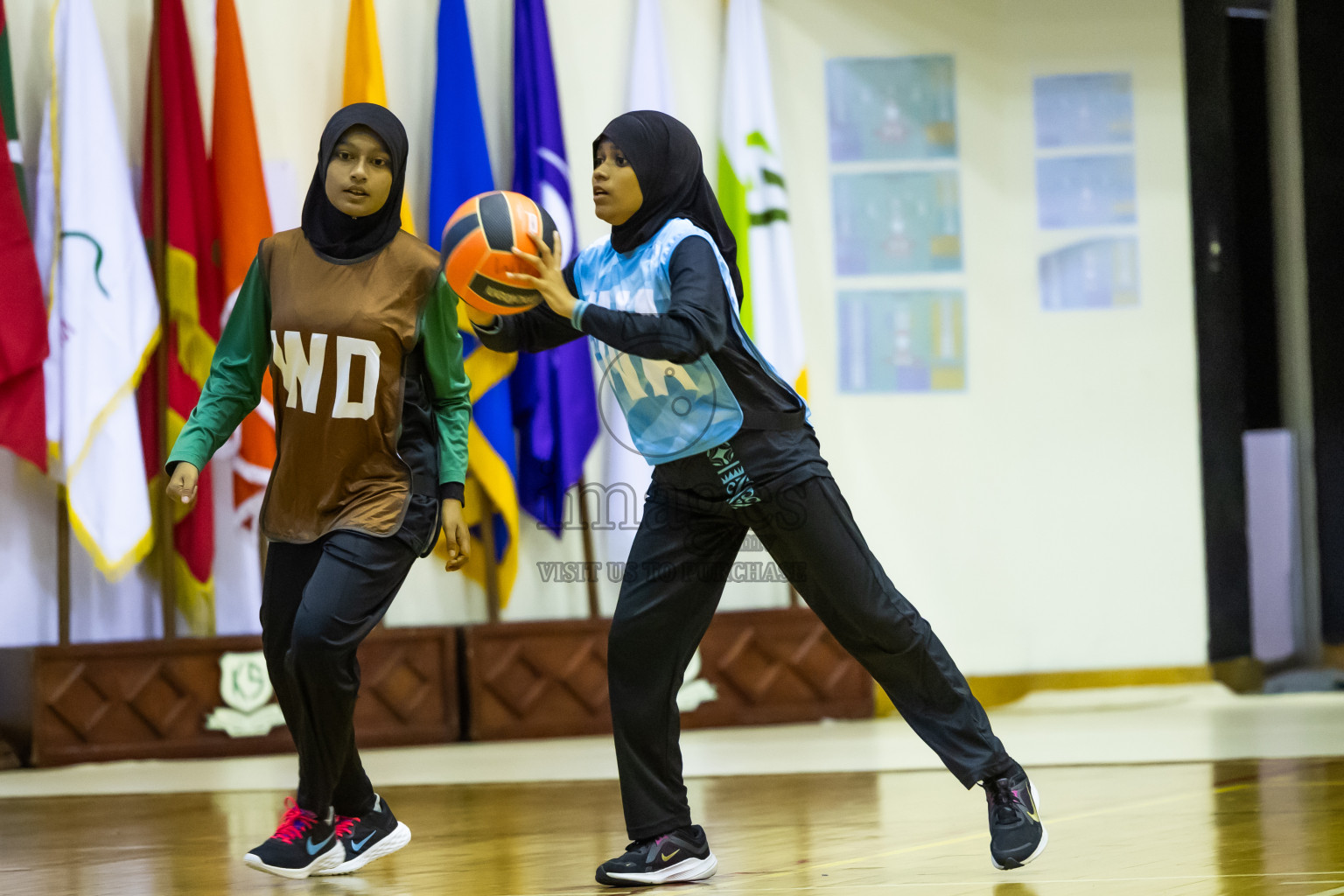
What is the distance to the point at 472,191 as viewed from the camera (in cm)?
433

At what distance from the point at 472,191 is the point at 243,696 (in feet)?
6.20

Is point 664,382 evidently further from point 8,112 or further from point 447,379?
point 8,112

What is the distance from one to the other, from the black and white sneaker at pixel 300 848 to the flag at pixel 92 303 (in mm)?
2110

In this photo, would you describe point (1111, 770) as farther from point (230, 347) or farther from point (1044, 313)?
point (230, 347)

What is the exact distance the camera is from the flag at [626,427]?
4.46 metres

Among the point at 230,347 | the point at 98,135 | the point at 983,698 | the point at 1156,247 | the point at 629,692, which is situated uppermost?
the point at 98,135

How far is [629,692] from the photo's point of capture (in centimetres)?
218

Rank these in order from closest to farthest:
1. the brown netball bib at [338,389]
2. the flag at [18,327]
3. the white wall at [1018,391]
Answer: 1. the brown netball bib at [338,389]
2. the flag at [18,327]
3. the white wall at [1018,391]

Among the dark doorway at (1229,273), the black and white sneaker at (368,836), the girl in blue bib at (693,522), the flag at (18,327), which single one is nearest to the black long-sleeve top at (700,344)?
the girl in blue bib at (693,522)

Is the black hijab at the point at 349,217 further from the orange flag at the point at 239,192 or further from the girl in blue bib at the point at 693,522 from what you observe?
the orange flag at the point at 239,192

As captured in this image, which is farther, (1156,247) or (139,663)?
(1156,247)

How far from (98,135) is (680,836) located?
3195 millimetres

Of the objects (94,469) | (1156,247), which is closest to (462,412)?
(94,469)

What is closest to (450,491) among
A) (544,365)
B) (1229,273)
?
(544,365)
